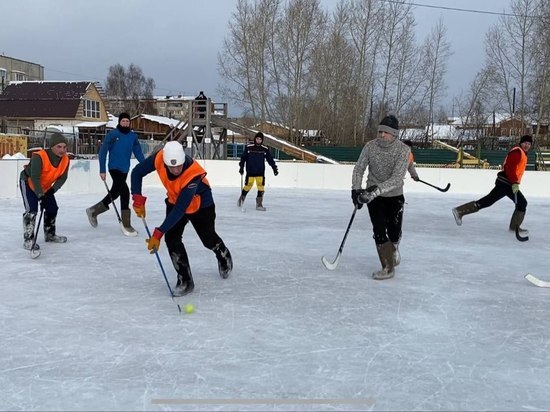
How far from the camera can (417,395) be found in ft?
7.72

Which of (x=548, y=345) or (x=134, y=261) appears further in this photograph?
(x=134, y=261)

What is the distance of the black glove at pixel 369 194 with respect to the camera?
408 centimetres

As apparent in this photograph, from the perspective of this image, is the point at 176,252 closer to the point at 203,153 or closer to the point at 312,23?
the point at 203,153

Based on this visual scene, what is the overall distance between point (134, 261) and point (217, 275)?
0.91 metres

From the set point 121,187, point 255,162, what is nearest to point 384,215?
point 121,187

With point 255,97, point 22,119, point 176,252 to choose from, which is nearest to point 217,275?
point 176,252

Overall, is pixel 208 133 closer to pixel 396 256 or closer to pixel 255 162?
pixel 255 162

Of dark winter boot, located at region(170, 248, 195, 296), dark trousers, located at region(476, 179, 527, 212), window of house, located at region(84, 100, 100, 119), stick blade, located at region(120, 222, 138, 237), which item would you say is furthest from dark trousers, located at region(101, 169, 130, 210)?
window of house, located at region(84, 100, 100, 119)

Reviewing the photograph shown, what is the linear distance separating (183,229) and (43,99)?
40.2 metres

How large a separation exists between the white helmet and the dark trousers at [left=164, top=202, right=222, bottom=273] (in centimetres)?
53

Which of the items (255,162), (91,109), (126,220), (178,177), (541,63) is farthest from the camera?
(91,109)

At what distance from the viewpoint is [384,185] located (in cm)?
416

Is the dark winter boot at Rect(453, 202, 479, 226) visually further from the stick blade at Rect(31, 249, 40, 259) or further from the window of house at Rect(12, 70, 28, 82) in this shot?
the window of house at Rect(12, 70, 28, 82)

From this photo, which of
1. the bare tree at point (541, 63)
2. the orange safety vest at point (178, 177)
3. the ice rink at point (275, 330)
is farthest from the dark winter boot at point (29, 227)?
the bare tree at point (541, 63)
